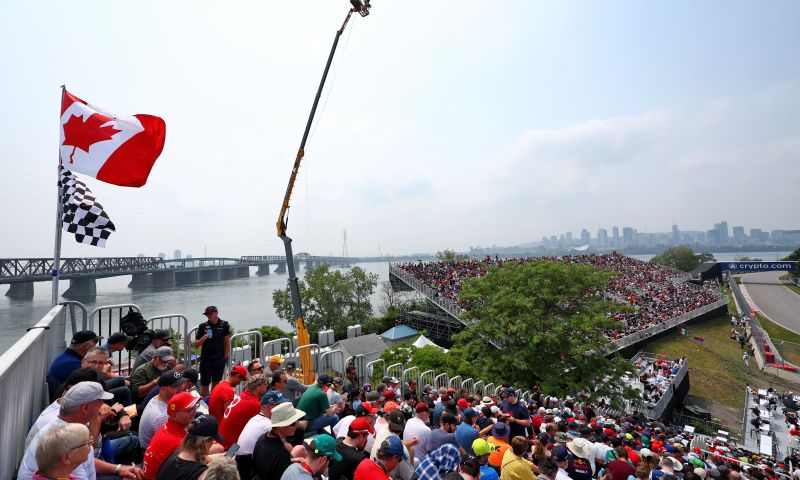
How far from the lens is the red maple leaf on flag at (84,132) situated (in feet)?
21.7

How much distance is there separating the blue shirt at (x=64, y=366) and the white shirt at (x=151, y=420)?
1.47 meters

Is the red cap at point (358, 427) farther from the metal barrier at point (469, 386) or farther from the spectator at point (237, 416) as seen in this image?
the metal barrier at point (469, 386)

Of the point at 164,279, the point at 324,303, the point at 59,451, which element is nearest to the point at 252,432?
the point at 59,451

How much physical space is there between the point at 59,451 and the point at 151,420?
1.81 meters

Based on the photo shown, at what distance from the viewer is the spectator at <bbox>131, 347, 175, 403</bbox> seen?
4.70 metres

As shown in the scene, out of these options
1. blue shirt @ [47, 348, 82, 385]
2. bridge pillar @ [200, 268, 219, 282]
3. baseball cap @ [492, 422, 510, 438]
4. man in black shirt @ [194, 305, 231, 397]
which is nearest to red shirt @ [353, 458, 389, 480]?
baseball cap @ [492, 422, 510, 438]

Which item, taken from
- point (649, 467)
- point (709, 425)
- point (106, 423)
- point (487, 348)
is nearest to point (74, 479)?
point (106, 423)

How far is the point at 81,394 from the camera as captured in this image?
9.18ft

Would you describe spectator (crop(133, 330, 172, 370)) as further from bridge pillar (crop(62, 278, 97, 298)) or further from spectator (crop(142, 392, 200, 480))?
bridge pillar (crop(62, 278, 97, 298))

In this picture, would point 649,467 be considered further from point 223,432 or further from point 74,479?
point 74,479

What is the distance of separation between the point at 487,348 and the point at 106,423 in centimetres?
1755

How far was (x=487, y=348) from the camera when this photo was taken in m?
19.0

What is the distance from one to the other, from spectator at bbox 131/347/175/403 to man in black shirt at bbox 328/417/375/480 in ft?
8.86

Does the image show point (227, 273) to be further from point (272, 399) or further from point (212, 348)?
point (272, 399)
